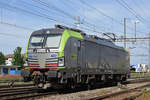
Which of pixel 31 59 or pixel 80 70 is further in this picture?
pixel 80 70

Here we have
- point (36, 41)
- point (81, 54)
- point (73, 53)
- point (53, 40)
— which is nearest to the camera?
point (53, 40)

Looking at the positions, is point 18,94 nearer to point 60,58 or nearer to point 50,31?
point 60,58

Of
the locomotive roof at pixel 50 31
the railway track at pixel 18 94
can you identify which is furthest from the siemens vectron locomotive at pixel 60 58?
the railway track at pixel 18 94

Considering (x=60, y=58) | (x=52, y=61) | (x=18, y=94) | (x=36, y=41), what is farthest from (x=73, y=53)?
(x=18, y=94)

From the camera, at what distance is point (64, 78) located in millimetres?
11594

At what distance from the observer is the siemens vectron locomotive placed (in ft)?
38.3

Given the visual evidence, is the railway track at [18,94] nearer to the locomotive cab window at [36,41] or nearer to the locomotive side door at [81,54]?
the locomotive side door at [81,54]

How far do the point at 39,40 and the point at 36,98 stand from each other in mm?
3450

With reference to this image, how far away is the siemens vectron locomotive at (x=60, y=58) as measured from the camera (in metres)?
11.7

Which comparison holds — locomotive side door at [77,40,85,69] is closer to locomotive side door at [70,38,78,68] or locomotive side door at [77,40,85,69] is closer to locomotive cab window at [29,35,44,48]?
locomotive side door at [70,38,78,68]

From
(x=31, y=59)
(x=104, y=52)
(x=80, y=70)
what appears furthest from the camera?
(x=104, y=52)

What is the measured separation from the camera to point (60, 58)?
38.2ft

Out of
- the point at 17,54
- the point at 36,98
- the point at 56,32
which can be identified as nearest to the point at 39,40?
the point at 56,32

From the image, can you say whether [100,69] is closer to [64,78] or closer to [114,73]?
[114,73]
